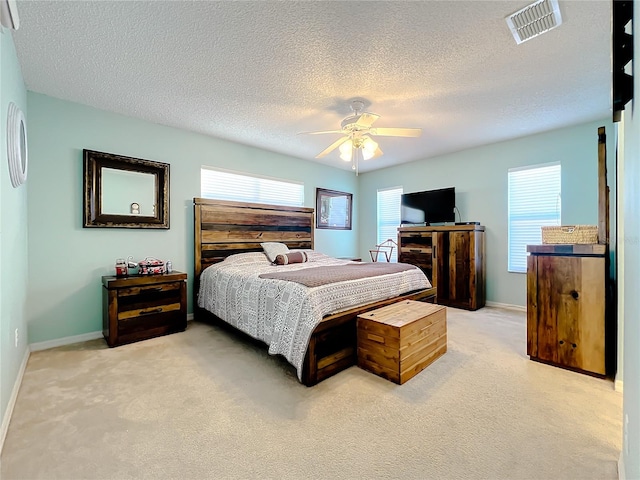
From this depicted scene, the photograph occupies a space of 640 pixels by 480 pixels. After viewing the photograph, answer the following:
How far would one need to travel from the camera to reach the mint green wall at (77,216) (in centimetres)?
289

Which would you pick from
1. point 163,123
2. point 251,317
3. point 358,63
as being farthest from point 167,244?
point 358,63

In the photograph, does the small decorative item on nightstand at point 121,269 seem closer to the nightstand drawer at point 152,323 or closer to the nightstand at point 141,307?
the nightstand at point 141,307

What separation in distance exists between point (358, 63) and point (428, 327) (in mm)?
2235

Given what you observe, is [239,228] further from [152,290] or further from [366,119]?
[366,119]

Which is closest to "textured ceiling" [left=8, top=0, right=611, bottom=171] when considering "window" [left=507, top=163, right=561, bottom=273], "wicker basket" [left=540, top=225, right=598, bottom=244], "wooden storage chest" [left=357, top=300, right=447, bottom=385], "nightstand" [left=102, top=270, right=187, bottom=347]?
"window" [left=507, top=163, right=561, bottom=273]

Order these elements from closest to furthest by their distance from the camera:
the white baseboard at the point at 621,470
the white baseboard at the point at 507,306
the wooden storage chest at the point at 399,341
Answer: the white baseboard at the point at 621,470, the wooden storage chest at the point at 399,341, the white baseboard at the point at 507,306

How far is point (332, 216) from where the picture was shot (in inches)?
230

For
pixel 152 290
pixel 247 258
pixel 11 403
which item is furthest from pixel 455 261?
pixel 11 403

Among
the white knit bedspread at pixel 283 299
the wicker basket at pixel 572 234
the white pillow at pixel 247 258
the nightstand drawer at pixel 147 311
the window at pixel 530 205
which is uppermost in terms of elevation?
the window at pixel 530 205

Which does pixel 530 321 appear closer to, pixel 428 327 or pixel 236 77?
pixel 428 327

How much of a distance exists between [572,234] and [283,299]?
2451 mm

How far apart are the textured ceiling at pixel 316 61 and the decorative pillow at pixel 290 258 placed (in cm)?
169

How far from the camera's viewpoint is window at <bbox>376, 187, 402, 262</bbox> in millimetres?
5770

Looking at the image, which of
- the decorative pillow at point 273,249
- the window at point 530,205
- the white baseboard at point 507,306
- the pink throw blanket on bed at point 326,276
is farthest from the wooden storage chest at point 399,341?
the window at point 530,205
